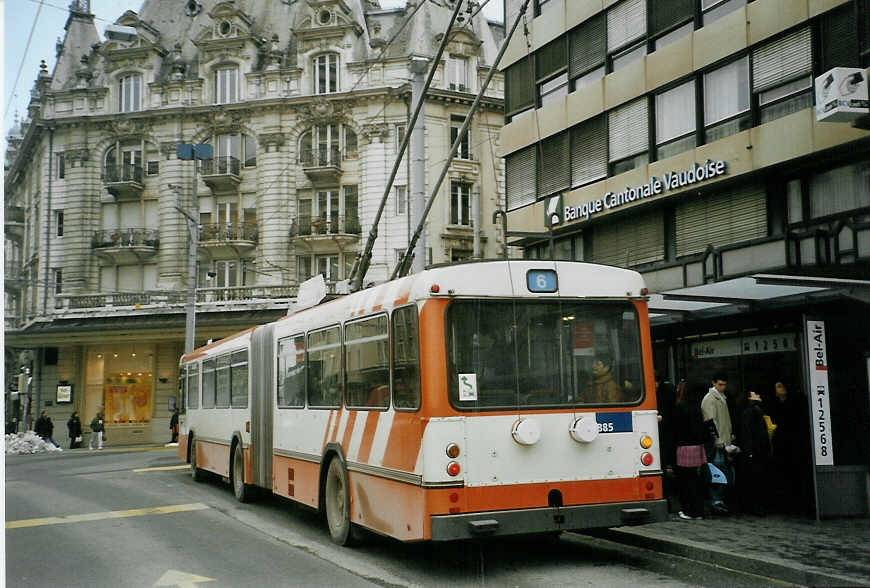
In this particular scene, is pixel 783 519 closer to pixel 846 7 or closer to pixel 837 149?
pixel 837 149

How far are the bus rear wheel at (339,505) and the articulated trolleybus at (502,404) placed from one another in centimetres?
9

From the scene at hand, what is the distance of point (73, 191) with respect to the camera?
50.8 metres

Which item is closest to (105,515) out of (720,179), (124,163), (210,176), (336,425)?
(336,425)

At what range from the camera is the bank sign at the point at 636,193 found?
16781 millimetres

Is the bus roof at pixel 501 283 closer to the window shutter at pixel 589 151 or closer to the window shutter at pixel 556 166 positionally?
the window shutter at pixel 589 151

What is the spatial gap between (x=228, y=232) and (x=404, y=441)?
4048cm

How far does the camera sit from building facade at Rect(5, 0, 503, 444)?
46.2m

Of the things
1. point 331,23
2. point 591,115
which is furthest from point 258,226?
point 591,115

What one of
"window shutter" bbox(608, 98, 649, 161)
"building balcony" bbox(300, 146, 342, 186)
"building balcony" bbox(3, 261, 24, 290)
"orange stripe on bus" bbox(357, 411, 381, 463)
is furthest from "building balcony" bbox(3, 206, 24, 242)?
"orange stripe on bus" bbox(357, 411, 381, 463)

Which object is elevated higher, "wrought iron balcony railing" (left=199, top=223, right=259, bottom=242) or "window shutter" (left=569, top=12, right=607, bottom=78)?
"wrought iron balcony railing" (left=199, top=223, right=259, bottom=242)

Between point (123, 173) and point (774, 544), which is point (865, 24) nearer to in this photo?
point (774, 544)

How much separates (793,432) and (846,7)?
21.2 feet

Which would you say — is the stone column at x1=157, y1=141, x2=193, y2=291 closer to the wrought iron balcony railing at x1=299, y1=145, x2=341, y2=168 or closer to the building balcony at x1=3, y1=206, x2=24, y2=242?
the wrought iron balcony railing at x1=299, y1=145, x2=341, y2=168

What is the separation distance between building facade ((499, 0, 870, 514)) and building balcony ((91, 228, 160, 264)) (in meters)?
30.9
